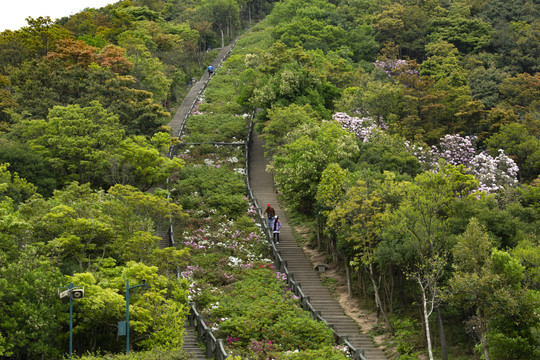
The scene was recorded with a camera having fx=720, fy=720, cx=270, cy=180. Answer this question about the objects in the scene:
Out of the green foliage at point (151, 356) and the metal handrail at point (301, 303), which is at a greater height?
the green foliage at point (151, 356)

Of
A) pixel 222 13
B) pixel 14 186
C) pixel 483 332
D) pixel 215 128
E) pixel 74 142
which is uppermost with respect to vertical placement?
pixel 222 13

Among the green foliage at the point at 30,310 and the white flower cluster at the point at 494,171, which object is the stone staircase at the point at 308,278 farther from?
the green foliage at the point at 30,310

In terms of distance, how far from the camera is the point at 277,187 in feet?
157

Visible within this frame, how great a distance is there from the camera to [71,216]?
96.6ft

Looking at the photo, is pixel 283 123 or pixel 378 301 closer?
pixel 378 301

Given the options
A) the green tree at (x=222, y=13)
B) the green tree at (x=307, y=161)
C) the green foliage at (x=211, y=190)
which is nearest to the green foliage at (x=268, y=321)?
the green tree at (x=307, y=161)

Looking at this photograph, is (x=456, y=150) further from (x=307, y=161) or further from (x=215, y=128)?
(x=215, y=128)

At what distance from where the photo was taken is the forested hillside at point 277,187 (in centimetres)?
2616

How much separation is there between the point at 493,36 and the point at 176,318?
62.2 meters

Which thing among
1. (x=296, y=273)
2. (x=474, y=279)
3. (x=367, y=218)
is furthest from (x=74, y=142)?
(x=474, y=279)

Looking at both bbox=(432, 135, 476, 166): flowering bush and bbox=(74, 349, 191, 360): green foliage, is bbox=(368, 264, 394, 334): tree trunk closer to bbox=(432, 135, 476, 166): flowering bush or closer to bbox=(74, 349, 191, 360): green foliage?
bbox=(74, 349, 191, 360): green foliage

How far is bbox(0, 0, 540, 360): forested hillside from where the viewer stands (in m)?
26.2

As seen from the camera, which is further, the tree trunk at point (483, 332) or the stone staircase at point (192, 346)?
the stone staircase at point (192, 346)

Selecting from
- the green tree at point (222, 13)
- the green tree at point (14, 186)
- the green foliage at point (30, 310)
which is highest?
the green tree at point (222, 13)
